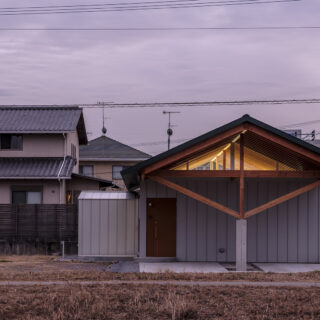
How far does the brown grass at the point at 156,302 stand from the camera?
1191 cm

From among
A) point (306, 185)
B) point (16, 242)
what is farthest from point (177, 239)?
point (16, 242)

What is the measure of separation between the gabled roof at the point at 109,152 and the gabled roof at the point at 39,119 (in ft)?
49.7

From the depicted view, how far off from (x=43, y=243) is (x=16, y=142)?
8.54m

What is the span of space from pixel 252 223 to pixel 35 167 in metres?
15.2

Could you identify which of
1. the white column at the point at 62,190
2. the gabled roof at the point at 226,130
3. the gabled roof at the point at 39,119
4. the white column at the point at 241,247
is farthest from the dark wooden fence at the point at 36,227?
the white column at the point at 241,247

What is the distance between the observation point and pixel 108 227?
24.2m

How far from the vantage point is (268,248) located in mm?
22641

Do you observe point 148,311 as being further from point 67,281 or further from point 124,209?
point 124,209

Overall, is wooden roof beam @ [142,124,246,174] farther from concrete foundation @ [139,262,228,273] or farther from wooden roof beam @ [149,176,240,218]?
concrete foundation @ [139,262,228,273]

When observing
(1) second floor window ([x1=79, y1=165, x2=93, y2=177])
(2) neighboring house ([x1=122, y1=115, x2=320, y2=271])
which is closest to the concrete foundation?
(2) neighboring house ([x1=122, y1=115, x2=320, y2=271])

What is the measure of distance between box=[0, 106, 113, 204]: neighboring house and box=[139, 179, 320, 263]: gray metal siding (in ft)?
38.1

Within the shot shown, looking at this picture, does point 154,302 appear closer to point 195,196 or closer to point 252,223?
point 195,196

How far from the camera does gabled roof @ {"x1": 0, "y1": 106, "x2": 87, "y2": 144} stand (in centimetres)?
3491

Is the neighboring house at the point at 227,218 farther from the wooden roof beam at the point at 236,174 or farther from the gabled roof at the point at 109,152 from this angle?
the gabled roof at the point at 109,152
